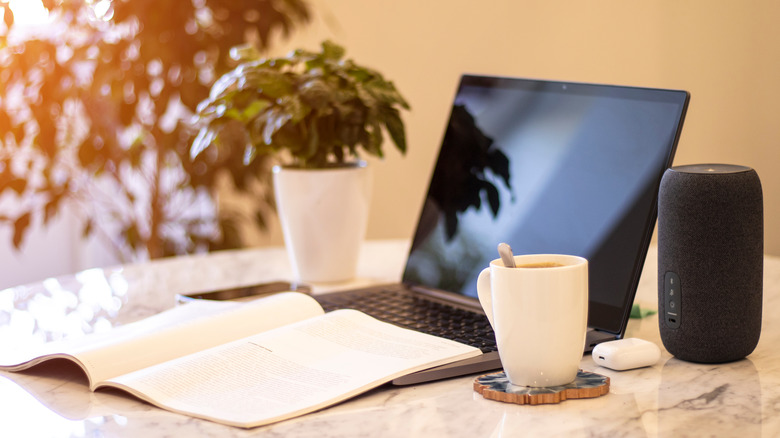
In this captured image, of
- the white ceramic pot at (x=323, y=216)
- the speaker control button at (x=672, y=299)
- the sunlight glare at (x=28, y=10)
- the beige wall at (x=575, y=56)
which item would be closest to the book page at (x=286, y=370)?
the speaker control button at (x=672, y=299)

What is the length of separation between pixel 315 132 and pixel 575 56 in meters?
0.97

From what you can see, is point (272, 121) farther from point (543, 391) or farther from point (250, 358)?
point (543, 391)

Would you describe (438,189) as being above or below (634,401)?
above

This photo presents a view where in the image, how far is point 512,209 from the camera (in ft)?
3.33

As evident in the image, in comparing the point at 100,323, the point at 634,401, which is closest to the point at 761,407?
the point at 634,401

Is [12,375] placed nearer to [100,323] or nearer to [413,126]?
[100,323]

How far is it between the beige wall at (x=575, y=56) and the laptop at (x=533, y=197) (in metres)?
0.44

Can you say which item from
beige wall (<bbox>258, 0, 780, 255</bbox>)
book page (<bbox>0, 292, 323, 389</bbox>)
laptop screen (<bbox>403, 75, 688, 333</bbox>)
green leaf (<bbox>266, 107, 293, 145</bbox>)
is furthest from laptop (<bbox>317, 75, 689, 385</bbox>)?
beige wall (<bbox>258, 0, 780, 255</bbox>)

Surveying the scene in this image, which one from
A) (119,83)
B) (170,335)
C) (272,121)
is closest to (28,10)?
(119,83)

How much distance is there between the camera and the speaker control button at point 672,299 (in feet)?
2.40

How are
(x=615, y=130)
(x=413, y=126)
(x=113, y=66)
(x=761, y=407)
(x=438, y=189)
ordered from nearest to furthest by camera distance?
(x=761, y=407) < (x=615, y=130) < (x=438, y=189) < (x=113, y=66) < (x=413, y=126)

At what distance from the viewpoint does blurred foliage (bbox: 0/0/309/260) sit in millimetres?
1907

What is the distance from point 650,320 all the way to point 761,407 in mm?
296

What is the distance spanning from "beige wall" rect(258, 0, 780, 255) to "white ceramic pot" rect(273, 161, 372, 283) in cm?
64
